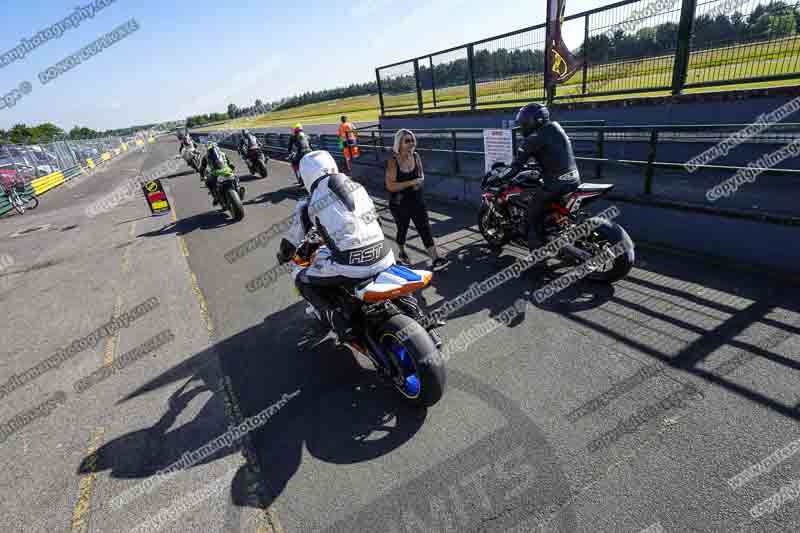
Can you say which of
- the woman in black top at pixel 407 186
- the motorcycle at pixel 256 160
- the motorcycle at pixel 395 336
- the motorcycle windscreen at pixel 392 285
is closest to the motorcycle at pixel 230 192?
the motorcycle at pixel 256 160

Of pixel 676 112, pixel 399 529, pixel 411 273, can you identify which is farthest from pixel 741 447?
pixel 676 112

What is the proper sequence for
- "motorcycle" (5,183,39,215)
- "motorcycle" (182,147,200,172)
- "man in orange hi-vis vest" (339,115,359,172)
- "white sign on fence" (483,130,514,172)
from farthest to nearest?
"motorcycle" (182,147,200,172) → "motorcycle" (5,183,39,215) → "man in orange hi-vis vest" (339,115,359,172) → "white sign on fence" (483,130,514,172)

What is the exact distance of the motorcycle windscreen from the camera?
3211 mm

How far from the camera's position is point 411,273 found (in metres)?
3.40

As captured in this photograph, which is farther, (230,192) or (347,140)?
(347,140)

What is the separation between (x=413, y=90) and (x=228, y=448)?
1567 cm

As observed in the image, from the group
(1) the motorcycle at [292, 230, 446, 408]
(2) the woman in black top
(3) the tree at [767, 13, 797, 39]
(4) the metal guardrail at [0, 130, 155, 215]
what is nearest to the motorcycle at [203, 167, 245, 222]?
(2) the woman in black top

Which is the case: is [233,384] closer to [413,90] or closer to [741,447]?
[741,447]

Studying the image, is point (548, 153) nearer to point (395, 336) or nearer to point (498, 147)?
point (498, 147)

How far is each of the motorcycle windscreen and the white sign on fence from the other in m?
5.03

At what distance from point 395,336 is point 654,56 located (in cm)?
899

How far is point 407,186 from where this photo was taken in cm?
562

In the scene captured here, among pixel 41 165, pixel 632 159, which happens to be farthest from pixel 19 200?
pixel 632 159

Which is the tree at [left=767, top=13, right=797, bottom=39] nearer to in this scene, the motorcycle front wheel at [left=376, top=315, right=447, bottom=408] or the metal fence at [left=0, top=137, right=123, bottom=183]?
the motorcycle front wheel at [left=376, top=315, right=447, bottom=408]
